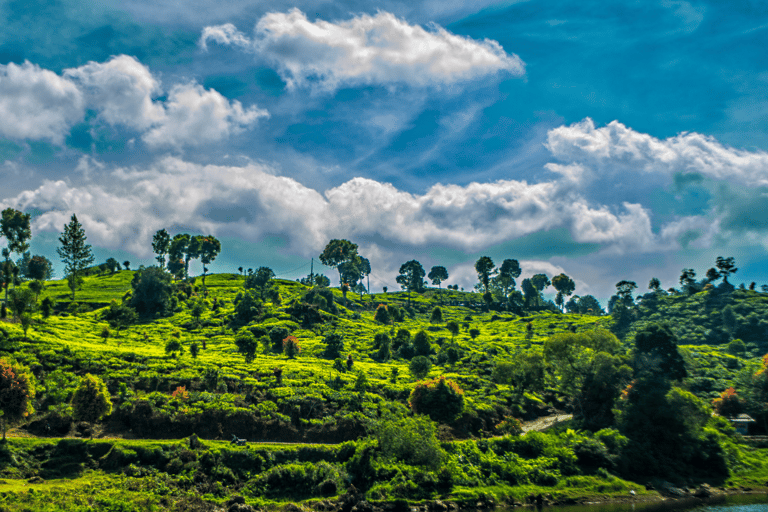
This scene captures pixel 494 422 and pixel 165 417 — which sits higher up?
pixel 165 417

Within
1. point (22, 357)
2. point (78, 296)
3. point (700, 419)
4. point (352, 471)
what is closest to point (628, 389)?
point (700, 419)

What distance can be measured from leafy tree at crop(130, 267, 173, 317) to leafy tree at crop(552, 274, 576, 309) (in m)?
147

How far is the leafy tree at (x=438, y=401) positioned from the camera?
5562 centimetres

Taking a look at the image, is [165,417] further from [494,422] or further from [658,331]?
[658,331]

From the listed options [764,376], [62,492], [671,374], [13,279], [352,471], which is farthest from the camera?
[13,279]

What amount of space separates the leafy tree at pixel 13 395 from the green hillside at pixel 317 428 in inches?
94.6

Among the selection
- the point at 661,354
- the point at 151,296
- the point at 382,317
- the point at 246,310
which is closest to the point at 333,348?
the point at 246,310

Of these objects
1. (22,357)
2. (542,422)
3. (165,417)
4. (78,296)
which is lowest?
(542,422)

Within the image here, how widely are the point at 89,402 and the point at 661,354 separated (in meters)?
80.5

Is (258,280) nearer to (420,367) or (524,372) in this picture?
(420,367)

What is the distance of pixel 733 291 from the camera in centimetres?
14338

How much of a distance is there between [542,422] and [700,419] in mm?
20657

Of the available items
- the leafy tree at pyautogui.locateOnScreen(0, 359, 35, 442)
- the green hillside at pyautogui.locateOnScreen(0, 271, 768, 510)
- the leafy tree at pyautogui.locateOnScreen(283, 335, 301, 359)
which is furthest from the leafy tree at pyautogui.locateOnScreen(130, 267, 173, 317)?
the leafy tree at pyautogui.locateOnScreen(0, 359, 35, 442)

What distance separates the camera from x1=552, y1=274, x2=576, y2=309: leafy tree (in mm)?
185625
